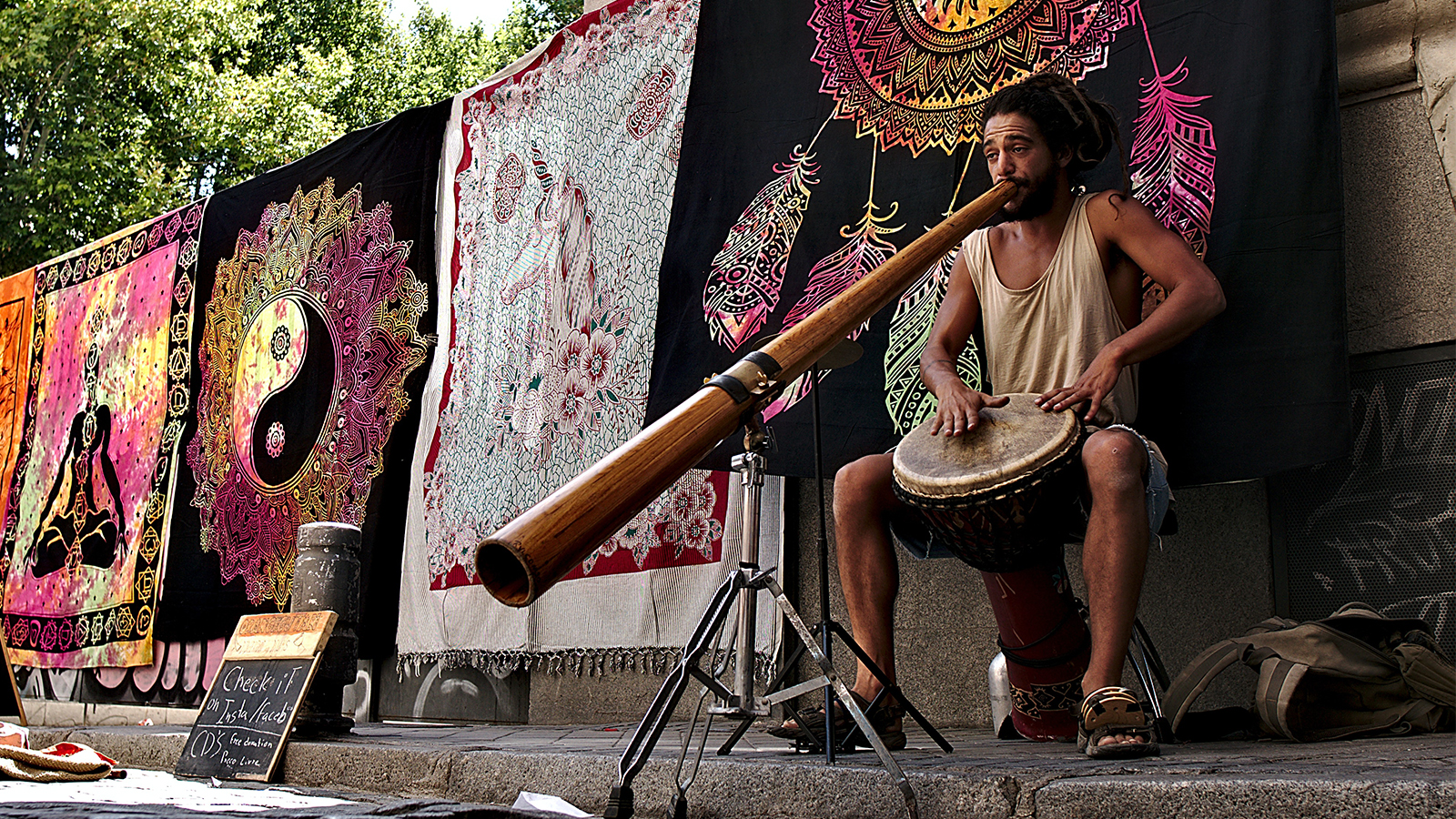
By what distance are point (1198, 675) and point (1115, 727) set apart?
740 millimetres

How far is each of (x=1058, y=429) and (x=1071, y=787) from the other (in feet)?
2.88

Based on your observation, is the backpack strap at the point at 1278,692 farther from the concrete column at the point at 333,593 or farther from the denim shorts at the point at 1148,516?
the concrete column at the point at 333,593

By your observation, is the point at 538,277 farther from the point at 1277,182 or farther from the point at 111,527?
the point at 111,527

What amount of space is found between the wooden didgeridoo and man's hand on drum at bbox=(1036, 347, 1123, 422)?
31.0 inches

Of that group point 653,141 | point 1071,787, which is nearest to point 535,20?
point 653,141

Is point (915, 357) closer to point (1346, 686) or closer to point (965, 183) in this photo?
point (965, 183)

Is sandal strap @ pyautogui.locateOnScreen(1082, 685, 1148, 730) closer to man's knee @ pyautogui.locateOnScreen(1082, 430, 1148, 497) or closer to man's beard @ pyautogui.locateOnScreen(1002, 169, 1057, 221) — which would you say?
man's knee @ pyautogui.locateOnScreen(1082, 430, 1148, 497)

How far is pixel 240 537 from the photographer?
19.6 ft

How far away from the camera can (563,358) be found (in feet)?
15.9

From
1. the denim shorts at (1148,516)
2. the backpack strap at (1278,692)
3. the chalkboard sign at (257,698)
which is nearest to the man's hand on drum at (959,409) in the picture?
the denim shorts at (1148,516)

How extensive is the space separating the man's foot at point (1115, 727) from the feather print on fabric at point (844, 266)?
65.0 inches

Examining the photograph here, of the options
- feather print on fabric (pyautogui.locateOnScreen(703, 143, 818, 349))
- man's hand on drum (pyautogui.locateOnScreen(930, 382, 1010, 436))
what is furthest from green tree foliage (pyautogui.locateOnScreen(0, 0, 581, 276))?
man's hand on drum (pyautogui.locateOnScreen(930, 382, 1010, 436))

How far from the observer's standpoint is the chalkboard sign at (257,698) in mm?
3438

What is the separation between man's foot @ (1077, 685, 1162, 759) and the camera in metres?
2.11
